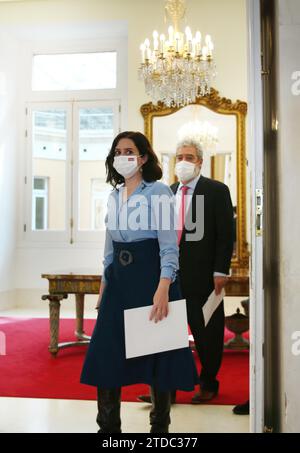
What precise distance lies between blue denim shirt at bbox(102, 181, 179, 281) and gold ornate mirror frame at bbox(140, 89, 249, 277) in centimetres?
457

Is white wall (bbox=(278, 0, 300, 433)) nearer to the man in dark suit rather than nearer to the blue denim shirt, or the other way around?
the blue denim shirt

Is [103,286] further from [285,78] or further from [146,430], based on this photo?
[285,78]

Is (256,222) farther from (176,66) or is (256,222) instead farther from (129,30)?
(129,30)


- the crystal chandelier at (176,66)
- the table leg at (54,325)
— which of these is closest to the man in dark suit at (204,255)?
the table leg at (54,325)

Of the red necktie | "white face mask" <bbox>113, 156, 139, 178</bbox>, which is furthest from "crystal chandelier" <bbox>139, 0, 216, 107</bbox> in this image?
"white face mask" <bbox>113, 156, 139, 178</bbox>

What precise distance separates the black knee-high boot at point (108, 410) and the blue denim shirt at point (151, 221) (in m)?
0.52

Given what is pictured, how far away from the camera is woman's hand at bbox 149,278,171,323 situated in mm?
2127

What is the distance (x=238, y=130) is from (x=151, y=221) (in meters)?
4.90

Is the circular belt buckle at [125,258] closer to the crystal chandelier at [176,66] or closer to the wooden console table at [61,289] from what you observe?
the wooden console table at [61,289]

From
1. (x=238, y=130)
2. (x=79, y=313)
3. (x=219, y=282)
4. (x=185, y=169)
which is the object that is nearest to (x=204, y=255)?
(x=219, y=282)

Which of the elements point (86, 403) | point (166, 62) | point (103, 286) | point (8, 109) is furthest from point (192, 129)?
point (103, 286)

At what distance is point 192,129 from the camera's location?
22.5ft

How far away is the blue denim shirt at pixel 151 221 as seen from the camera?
2164 mm
